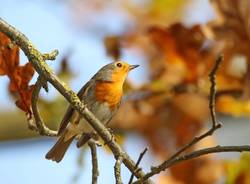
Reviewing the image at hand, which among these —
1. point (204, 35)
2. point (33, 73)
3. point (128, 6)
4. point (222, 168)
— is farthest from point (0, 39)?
point (128, 6)

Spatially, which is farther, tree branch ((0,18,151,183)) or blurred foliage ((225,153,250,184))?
blurred foliage ((225,153,250,184))

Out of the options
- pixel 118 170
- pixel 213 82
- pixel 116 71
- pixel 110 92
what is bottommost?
pixel 118 170

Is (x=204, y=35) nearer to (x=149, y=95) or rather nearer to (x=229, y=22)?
(x=229, y=22)

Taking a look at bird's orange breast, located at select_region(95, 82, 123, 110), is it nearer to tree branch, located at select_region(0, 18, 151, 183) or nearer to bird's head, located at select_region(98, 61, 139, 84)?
bird's head, located at select_region(98, 61, 139, 84)

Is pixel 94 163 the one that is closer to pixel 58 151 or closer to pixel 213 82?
pixel 213 82

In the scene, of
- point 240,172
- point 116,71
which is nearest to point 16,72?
point 116,71

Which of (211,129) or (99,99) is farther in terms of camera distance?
(99,99)

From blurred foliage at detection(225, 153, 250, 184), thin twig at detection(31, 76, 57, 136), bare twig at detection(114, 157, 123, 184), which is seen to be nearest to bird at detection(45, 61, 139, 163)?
blurred foliage at detection(225, 153, 250, 184)

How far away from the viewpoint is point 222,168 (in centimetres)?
379

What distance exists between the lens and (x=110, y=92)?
3412 millimetres

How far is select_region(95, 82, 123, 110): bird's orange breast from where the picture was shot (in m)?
3.37

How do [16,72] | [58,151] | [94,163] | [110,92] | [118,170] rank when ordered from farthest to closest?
[110,92]
[58,151]
[16,72]
[94,163]
[118,170]

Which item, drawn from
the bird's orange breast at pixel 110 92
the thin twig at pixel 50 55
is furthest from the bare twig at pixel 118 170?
the bird's orange breast at pixel 110 92

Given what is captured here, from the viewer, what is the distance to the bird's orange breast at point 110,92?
133 inches
